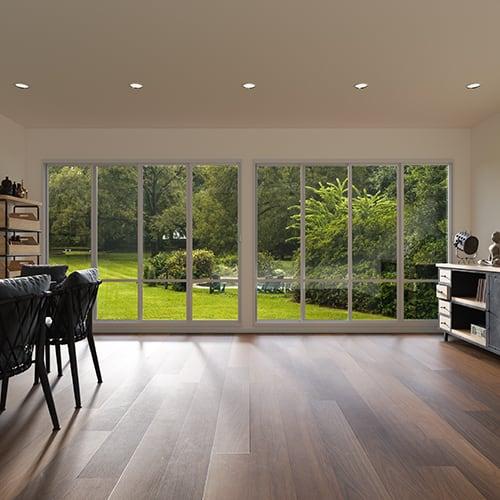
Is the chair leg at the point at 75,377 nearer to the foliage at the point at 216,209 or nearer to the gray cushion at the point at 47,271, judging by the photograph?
the gray cushion at the point at 47,271

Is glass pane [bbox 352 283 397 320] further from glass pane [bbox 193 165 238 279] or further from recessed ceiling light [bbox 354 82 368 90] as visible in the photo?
recessed ceiling light [bbox 354 82 368 90]

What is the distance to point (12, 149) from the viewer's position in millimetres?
6176

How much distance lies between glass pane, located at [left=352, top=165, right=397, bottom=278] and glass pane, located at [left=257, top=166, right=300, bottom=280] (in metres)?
0.77

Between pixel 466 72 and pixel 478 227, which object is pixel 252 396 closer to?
pixel 466 72

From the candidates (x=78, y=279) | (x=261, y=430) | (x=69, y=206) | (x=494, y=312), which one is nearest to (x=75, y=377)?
(x=78, y=279)

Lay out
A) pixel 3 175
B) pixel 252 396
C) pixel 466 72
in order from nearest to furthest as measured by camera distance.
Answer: pixel 252 396
pixel 466 72
pixel 3 175

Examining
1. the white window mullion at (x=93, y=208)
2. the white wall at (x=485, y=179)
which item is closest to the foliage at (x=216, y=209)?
the white window mullion at (x=93, y=208)

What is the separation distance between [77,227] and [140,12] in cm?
386

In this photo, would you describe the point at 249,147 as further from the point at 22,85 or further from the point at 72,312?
the point at 72,312

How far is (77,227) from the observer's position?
21.8 feet

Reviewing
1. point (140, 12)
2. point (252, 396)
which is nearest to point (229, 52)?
point (140, 12)

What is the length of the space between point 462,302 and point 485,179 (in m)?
1.59

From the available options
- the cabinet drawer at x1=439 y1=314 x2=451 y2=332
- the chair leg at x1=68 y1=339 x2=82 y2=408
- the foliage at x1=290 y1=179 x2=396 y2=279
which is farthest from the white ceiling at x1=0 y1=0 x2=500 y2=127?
the cabinet drawer at x1=439 y1=314 x2=451 y2=332

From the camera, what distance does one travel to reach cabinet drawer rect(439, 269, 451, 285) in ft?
19.3
